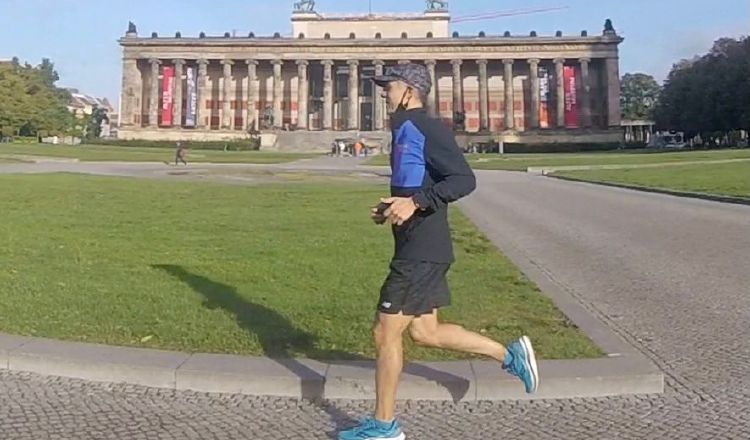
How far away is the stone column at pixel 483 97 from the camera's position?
124 m

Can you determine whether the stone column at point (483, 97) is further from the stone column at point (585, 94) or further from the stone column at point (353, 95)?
the stone column at point (353, 95)

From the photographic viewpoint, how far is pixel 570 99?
399 feet

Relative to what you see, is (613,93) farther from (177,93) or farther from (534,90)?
(177,93)

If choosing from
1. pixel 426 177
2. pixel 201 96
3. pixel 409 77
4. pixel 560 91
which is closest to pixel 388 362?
pixel 426 177

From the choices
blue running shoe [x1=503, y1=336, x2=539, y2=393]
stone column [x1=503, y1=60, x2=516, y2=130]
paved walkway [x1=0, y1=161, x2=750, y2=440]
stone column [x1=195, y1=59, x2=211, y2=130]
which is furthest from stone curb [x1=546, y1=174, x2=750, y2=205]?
stone column [x1=195, y1=59, x2=211, y2=130]

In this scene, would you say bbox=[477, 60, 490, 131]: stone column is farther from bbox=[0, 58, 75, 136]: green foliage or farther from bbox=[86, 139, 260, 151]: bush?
bbox=[0, 58, 75, 136]: green foliage

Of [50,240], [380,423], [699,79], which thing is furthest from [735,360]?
[699,79]

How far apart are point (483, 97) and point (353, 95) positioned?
20.1m

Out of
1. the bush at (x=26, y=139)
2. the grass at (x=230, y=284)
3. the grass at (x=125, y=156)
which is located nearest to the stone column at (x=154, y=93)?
the bush at (x=26, y=139)

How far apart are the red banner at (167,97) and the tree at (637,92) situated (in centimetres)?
8594

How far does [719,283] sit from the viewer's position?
10805 mm

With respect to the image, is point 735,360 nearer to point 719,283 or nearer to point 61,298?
point 719,283

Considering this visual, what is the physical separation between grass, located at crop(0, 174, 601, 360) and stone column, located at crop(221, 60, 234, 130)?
108m

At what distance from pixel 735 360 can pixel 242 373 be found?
419 centimetres
